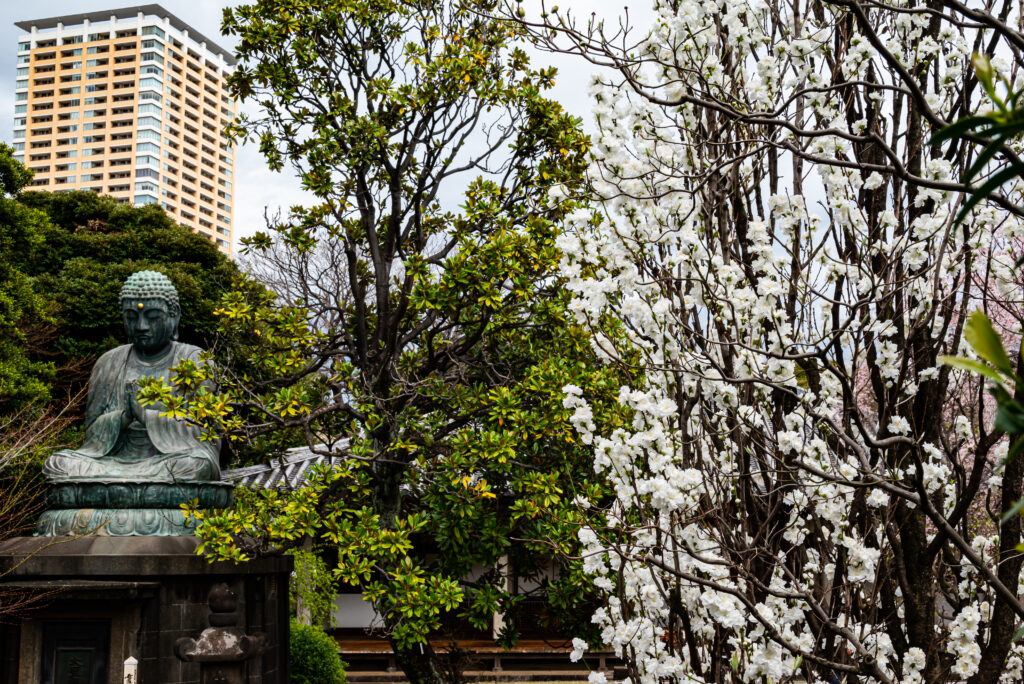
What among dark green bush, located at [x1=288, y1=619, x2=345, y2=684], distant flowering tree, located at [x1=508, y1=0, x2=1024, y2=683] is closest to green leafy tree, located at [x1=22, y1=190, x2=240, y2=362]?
dark green bush, located at [x1=288, y1=619, x2=345, y2=684]

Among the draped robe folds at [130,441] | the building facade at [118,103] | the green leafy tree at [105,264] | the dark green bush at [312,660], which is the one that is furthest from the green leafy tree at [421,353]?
the building facade at [118,103]

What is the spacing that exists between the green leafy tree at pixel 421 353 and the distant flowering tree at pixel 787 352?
11.4 ft

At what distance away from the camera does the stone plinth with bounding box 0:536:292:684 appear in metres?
7.52

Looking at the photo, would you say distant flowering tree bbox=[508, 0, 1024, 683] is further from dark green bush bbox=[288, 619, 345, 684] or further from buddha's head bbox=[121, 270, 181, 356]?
dark green bush bbox=[288, 619, 345, 684]

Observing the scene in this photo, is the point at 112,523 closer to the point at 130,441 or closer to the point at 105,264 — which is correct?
the point at 130,441

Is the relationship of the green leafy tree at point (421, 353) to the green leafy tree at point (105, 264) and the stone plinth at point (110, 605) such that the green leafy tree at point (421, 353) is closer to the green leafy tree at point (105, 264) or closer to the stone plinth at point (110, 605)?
the stone plinth at point (110, 605)

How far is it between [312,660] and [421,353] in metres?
5.14

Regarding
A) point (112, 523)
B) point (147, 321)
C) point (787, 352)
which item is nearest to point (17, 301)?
point (147, 321)

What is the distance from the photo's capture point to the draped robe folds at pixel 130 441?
8.27 m

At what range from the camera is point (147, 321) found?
889cm

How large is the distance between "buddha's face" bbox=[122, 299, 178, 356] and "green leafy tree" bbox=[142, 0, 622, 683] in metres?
0.78

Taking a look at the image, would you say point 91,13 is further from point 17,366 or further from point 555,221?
point 555,221

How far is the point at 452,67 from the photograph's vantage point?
8781 mm

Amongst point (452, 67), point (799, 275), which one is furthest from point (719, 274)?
point (452, 67)
